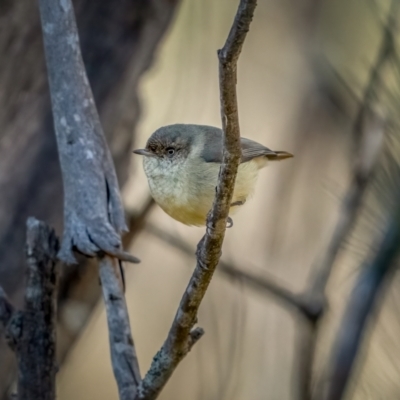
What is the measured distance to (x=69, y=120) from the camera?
260 centimetres

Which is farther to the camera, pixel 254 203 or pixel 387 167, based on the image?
pixel 254 203

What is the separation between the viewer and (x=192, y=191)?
2455 mm

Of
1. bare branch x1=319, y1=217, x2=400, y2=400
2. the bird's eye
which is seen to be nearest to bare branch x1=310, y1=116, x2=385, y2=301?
the bird's eye

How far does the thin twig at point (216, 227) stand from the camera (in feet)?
4.81

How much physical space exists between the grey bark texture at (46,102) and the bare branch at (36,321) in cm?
90

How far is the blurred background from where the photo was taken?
3363 millimetres

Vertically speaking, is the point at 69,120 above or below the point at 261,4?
below

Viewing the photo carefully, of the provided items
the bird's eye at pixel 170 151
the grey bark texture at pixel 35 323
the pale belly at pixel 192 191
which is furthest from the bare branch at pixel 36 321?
the bird's eye at pixel 170 151

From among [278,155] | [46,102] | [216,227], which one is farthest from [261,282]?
[46,102]

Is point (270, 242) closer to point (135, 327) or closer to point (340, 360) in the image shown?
point (135, 327)

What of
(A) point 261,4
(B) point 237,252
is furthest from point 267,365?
(A) point 261,4

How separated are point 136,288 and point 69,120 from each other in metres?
1.95

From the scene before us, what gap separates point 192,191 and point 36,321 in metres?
0.66

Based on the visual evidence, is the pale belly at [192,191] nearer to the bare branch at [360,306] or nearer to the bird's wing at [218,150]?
the bird's wing at [218,150]
